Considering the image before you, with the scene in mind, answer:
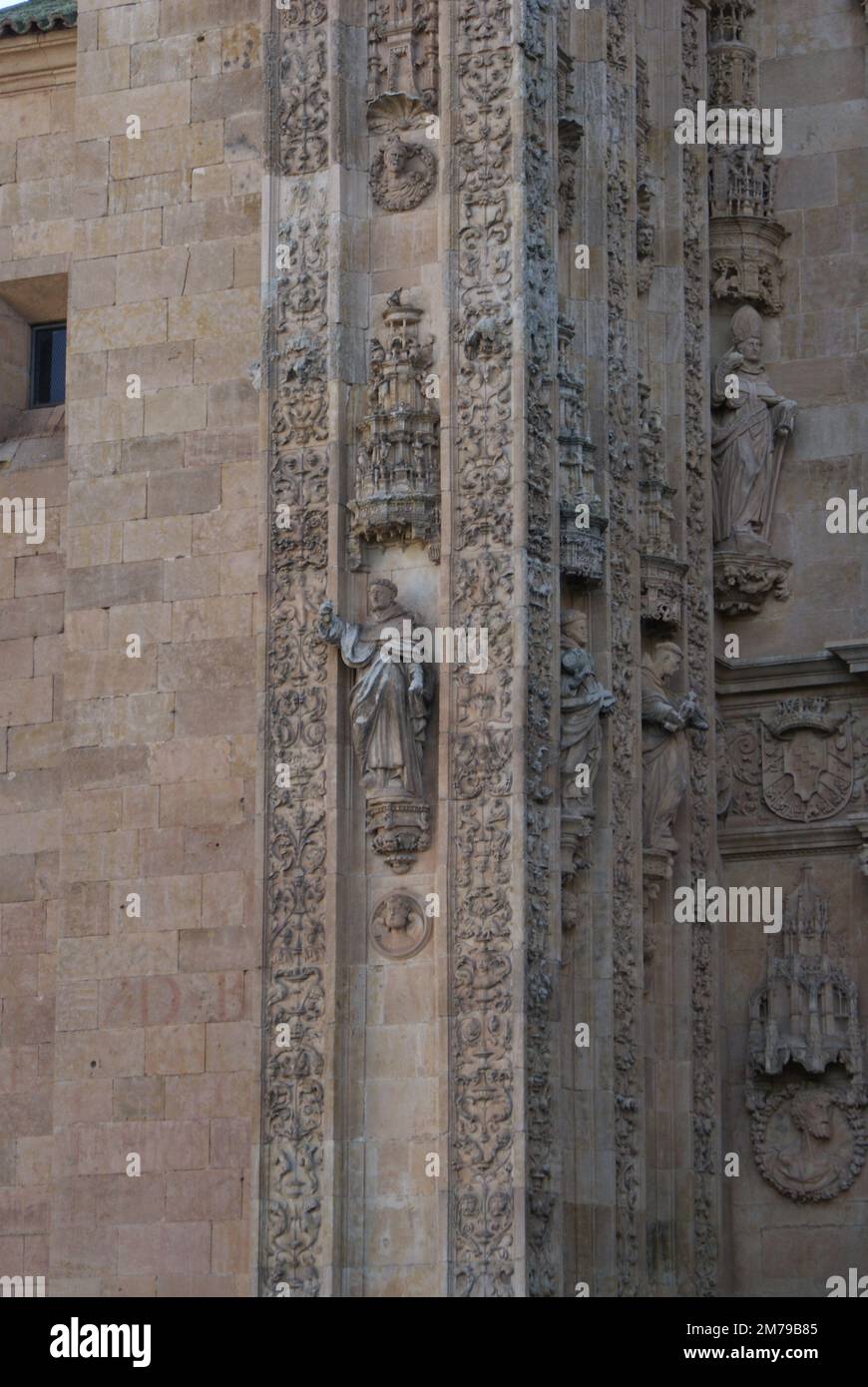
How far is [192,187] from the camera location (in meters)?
24.4

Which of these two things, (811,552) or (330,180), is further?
(811,552)

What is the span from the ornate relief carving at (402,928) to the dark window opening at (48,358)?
5.79 metres

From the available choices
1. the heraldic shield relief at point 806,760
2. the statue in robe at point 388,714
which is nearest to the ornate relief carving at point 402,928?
the statue in robe at point 388,714

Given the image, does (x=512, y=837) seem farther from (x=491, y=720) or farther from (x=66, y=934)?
(x=66, y=934)

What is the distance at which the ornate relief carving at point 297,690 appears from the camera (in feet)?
71.9

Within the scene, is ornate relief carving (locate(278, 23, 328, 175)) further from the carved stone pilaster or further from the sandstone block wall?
the carved stone pilaster

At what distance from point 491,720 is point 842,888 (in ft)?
13.5

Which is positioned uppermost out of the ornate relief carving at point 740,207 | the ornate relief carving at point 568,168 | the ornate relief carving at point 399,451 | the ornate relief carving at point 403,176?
the ornate relief carving at point 740,207

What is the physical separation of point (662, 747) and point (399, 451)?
330cm

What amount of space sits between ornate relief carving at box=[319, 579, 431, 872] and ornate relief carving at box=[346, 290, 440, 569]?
1.97ft

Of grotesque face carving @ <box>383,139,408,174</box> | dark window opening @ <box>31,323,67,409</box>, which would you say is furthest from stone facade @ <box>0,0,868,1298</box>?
dark window opening @ <box>31,323,67,409</box>

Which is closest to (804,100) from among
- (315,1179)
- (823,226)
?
(823,226)

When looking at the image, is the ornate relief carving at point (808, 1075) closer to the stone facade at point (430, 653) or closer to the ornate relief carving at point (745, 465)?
the stone facade at point (430, 653)

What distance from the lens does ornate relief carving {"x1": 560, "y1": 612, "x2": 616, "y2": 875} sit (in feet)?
74.7
